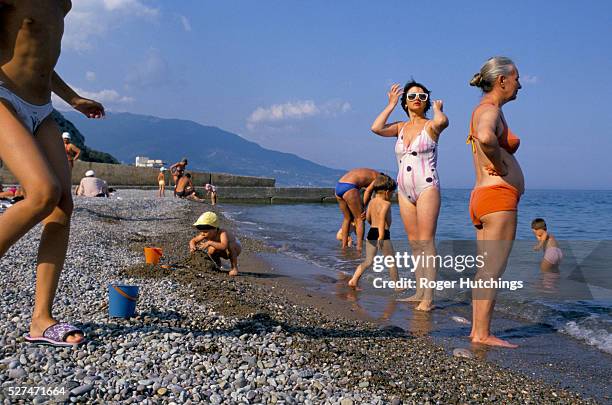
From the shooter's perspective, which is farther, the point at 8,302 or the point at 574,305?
the point at 574,305

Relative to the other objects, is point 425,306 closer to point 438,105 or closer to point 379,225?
point 379,225

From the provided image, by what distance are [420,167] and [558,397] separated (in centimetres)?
257

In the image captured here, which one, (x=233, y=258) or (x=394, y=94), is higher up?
(x=394, y=94)

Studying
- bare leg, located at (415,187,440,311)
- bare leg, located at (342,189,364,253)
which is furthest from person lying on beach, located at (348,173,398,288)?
bare leg, located at (342,189,364,253)

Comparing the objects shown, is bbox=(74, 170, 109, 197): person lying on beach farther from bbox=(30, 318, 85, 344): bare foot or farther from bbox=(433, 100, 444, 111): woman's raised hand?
bbox=(30, 318, 85, 344): bare foot

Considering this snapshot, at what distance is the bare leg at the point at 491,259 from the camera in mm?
3996

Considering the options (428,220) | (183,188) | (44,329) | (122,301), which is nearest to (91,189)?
(183,188)

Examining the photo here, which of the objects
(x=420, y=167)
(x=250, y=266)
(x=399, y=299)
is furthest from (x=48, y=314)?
(x=250, y=266)

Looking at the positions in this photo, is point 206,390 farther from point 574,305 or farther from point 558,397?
point 574,305

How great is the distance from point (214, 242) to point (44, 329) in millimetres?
4074

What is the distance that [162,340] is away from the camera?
334 centimetres

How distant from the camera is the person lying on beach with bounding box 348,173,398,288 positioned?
6.80m

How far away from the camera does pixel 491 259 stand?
4113 millimetres

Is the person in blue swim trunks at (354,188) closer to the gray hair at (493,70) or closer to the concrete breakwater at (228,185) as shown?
the gray hair at (493,70)
